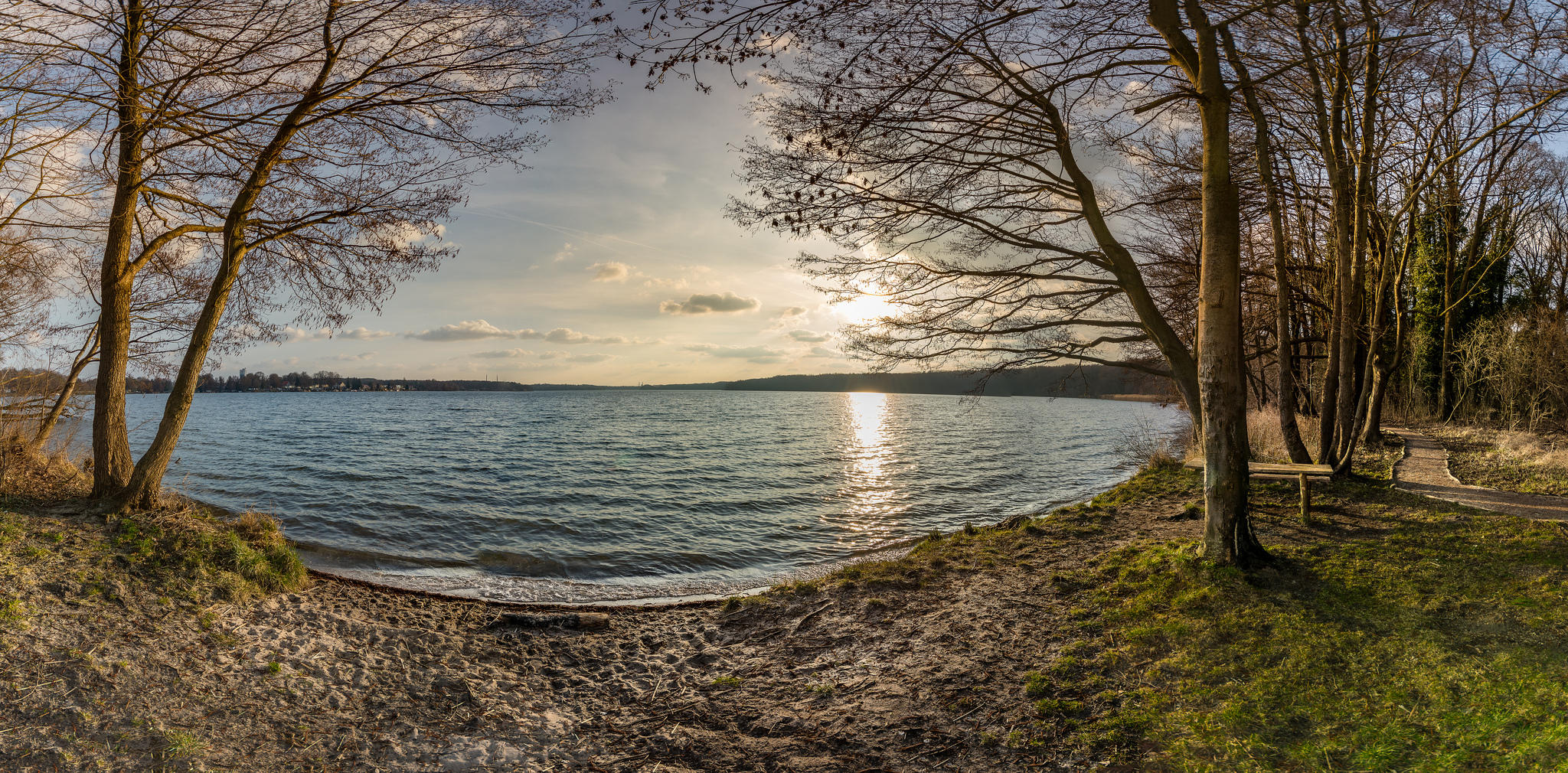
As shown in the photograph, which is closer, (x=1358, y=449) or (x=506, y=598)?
(x=506, y=598)

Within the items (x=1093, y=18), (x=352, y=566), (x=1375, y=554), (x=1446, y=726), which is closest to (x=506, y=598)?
(x=352, y=566)

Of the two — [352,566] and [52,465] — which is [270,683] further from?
[52,465]

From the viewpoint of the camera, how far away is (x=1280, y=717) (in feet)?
13.4

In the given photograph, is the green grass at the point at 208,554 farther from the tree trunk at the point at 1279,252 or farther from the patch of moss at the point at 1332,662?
the tree trunk at the point at 1279,252

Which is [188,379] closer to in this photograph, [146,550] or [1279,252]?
[146,550]

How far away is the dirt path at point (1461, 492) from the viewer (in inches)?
351

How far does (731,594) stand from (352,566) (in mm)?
6336

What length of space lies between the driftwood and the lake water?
5.44 ft

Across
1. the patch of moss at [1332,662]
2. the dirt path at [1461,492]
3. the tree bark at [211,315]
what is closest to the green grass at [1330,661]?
the patch of moss at [1332,662]

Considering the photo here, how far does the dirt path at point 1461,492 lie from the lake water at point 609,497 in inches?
264

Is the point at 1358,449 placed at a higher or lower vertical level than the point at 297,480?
higher

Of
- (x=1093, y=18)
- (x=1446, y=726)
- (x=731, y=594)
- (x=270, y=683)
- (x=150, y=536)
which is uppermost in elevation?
(x=1093, y=18)

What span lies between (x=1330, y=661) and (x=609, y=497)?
49.3 ft

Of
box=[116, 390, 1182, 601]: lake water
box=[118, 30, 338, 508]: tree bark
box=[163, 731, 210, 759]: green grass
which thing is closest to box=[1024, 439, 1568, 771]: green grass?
box=[116, 390, 1182, 601]: lake water
